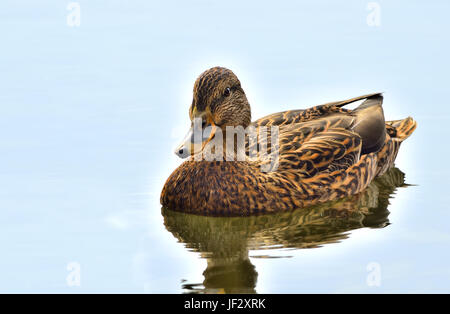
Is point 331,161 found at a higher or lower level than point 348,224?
higher

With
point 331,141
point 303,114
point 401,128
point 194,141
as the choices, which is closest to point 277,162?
point 331,141

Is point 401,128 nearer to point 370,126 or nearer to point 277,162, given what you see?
point 370,126

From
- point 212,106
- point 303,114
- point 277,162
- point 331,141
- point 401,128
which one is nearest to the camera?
point 212,106

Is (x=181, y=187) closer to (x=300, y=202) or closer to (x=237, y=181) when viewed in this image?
(x=237, y=181)

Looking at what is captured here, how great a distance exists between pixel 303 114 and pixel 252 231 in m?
2.49

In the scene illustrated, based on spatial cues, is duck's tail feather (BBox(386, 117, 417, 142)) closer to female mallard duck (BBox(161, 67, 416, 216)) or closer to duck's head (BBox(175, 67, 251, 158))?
female mallard duck (BBox(161, 67, 416, 216))

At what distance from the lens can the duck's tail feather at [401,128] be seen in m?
13.4

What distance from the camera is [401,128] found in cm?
1363

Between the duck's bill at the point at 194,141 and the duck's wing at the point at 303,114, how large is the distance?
5.53 feet

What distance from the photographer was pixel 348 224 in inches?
427

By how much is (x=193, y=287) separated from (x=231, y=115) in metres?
2.74

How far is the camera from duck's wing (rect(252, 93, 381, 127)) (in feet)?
40.4

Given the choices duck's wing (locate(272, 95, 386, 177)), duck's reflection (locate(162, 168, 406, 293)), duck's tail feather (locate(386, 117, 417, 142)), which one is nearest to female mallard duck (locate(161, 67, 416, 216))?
duck's wing (locate(272, 95, 386, 177))

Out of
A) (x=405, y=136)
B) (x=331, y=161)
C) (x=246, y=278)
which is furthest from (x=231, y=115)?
(x=405, y=136)
